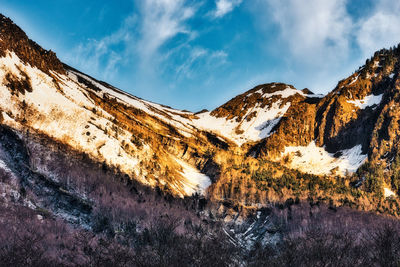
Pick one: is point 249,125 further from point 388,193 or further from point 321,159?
point 388,193

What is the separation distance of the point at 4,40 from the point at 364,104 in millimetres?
142087

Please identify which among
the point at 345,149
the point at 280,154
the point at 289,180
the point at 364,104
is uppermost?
the point at 364,104

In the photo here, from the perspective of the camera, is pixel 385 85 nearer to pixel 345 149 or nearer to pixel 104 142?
pixel 345 149

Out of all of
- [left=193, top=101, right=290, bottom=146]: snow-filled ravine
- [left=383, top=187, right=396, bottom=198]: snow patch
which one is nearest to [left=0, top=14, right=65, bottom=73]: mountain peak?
[left=193, top=101, right=290, bottom=146]: snow-filled ravine

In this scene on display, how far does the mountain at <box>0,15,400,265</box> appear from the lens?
55.4 meters

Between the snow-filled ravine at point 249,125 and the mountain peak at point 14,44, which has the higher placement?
the snow-filled ravine at point 249,125

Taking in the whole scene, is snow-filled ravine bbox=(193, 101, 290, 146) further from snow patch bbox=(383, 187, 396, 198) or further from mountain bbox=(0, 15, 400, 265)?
snow patch bbox=(383, 187, 396, 198)

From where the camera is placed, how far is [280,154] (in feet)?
458

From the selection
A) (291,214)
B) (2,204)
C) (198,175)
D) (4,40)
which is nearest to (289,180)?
(291,214)

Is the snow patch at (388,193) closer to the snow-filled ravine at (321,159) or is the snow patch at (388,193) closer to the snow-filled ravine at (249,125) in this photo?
the snow-filled ravine at (321,159)

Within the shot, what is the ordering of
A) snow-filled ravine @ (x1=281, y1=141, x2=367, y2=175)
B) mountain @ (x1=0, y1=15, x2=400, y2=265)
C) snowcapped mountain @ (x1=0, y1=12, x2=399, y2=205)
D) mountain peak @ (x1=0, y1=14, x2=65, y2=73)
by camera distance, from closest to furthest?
mountain @ (x1=0, y1=15, x2=400, y2=265), snowcapped mountain @ (x1=0, y1=12, x2=399, y2=205), mountain peak @ (x1=0, y1=14, x2=65, y2=73), snow-filled ravine @ (x1=281, y1=141, x2=367, y2=175)

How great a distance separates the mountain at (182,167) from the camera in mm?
55406

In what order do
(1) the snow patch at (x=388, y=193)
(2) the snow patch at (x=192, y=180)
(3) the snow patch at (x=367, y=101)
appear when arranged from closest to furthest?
(2) the snow patch at (x=192, y=180) < (1) the snow patch at (x=388, y=193) < (3) the snow patch at (x=367, y=101)

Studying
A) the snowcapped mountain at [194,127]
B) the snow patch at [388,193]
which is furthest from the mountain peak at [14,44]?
the snow patch at [388,193]
